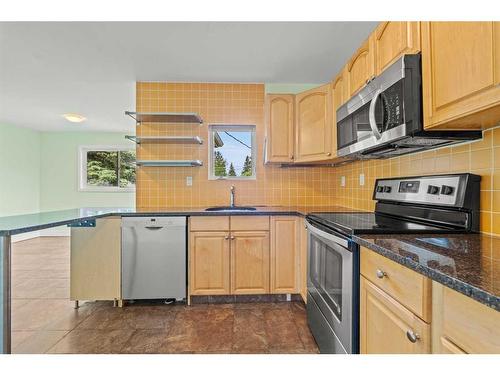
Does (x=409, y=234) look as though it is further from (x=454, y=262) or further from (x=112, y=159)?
(x=112, y=159)

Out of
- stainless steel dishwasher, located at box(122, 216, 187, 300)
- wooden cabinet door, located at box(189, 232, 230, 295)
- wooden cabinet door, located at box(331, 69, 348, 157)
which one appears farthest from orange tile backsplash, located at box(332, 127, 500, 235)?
stainless steel dishwasher, located at box(122, 216, 187, 300)

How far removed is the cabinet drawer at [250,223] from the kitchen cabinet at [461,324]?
1789mm

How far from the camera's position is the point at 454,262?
780mm

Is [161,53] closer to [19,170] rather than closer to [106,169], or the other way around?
[106,169]

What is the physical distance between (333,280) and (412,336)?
666mm

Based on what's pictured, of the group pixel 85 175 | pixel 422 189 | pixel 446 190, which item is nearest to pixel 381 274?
pixel 446 190

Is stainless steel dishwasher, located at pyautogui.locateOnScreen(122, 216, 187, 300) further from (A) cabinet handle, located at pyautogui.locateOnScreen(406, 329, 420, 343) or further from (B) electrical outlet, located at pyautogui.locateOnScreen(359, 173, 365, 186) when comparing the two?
(A) cabinet handle, located at pyautogui.locateOnScreen(406, 329, 420, 343)

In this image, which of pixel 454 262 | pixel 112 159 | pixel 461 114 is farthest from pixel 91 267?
pixel 112 159

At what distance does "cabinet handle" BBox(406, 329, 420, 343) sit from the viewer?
2.74 ft

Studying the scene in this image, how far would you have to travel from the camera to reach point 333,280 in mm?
1510

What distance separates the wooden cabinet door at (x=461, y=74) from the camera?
0.87 meters

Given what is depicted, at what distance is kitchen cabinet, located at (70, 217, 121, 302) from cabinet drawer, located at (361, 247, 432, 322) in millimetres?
2139

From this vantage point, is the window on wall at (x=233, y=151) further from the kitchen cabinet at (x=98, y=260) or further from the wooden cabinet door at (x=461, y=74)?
the wooden cabinet door at (x=461, y=74)

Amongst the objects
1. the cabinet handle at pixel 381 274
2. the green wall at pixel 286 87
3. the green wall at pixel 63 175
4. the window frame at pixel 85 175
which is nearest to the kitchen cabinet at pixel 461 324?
the cabinet handle at pixel 381 274
